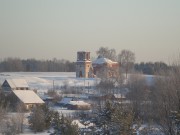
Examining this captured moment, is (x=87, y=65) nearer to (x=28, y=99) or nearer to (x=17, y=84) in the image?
(x=17, y=84)

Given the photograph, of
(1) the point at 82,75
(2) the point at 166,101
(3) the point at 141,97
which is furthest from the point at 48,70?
(2) the point at 166,101

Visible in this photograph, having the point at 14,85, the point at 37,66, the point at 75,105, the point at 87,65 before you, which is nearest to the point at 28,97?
the point at 75,105

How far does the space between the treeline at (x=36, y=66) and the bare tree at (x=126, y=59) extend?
2731 centimetres

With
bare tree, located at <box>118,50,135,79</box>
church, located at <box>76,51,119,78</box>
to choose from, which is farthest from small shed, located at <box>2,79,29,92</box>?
bare tree, located at <box>118,50,135,79</box>

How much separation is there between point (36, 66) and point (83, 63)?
44378 mm

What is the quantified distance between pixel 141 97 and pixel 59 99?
39.2ft

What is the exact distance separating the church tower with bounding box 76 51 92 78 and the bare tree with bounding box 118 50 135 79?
10.4m

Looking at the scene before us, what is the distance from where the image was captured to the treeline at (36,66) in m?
105

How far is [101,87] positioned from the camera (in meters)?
46.7

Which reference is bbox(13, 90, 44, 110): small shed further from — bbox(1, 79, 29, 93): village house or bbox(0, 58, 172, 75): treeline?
bbox(0, 58, 172, 75): treeline

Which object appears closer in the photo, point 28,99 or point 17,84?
point 28,99

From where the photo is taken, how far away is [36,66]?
110312 mm

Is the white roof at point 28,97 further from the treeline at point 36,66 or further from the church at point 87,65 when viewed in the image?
the treeline at point 36,66

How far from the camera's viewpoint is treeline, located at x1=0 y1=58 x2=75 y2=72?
105 metres
